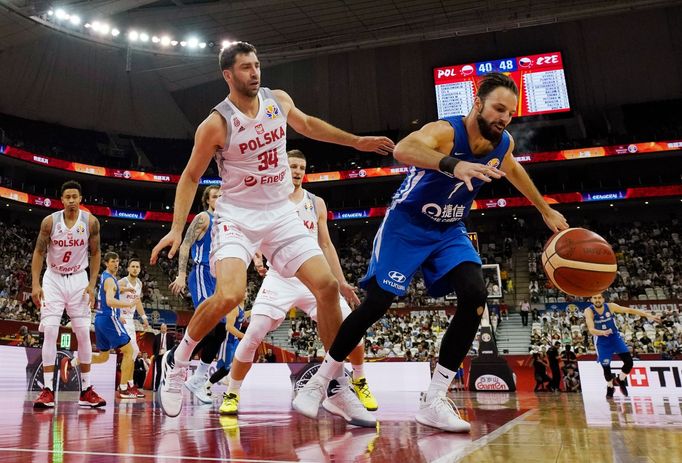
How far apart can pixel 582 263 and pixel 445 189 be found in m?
1.07

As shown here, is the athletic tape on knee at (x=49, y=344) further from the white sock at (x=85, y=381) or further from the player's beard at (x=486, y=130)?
the player's beard at (x=486, y=130)

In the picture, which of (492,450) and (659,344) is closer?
(492,450)

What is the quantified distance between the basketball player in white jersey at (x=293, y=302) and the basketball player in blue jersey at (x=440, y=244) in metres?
1.01

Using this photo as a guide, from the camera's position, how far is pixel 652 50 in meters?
27.3

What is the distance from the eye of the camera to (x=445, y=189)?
340 cm

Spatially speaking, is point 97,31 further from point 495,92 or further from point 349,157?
point 495,92

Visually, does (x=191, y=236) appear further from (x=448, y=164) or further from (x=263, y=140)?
(x=448, y=164)

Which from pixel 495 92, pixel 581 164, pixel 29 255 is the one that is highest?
pixel 581 164

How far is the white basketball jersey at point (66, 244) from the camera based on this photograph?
18.5ft

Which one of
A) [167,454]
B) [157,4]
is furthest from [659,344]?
[157,4]

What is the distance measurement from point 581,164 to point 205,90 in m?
20.8

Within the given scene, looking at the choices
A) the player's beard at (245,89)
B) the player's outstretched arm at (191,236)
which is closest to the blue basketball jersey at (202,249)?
the player's outstretched arm at (191,236)

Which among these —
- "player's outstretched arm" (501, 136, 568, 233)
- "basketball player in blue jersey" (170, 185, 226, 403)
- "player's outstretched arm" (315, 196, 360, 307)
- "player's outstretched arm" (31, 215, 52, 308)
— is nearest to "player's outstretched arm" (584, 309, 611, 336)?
"player's outstretched arm" (315, 196, 360, 307)

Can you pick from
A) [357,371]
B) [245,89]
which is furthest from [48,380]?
[245,89]
